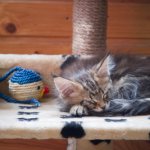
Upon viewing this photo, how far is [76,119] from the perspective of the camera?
107 cm

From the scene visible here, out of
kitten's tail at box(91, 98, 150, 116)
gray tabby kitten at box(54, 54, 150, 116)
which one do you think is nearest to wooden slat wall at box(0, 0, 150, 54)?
gray tabby kitten at box(54, 54, 150, 116)

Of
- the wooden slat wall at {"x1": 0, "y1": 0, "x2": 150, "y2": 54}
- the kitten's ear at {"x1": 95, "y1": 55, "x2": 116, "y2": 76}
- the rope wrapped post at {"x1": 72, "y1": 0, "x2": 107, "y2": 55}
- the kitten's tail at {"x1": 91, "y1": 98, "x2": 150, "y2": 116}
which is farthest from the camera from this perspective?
the wooden slat wall at {"x1": 0, "y1": 0, "x2": 150, "y2": 54}

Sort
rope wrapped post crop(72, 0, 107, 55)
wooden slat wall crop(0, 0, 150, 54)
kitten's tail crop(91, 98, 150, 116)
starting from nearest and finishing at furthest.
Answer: kitten's tail crop(91, 98, 150, 116), rope wrapped post crop(72, 0, 107, 55), wooden slat wall crop(0, 0, 150, 54)

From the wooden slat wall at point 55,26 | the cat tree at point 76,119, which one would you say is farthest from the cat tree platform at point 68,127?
the wooden slat wall at point 55,26

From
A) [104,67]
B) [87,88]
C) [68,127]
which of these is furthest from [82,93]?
[68,127]

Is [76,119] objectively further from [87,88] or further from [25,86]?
[25,86]

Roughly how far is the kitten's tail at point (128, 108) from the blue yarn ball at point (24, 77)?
28cm

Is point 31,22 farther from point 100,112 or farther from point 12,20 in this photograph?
point 100,112

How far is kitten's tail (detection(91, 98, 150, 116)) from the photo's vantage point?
44.7 inches

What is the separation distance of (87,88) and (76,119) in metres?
0.18

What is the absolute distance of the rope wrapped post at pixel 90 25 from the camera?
4.80 ft

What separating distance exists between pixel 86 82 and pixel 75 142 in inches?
9.2

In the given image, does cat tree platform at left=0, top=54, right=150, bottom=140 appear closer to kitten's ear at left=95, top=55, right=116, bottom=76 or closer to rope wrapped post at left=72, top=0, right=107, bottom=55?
kitten's ear at left=95, top=55, right=116, bottom=76

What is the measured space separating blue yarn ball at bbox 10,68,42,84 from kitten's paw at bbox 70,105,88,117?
221 mm
